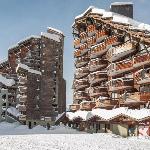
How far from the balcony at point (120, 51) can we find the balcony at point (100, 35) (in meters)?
5.61

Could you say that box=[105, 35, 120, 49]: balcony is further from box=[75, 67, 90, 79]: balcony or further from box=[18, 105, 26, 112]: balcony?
box=[18, 105, 26, 112]: balcony

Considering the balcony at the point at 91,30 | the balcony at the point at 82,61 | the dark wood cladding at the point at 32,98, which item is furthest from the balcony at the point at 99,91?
the dark wood cladding at the point at 32,98

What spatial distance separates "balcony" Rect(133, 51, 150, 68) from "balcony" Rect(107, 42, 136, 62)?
3.81 metres

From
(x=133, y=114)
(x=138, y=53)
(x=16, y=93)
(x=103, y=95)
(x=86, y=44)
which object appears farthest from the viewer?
(x=16, y=93)

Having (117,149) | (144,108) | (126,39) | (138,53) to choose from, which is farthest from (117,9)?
(117,149)

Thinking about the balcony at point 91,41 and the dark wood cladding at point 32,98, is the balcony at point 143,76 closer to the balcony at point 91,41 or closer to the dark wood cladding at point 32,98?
the balcony at point 91,41

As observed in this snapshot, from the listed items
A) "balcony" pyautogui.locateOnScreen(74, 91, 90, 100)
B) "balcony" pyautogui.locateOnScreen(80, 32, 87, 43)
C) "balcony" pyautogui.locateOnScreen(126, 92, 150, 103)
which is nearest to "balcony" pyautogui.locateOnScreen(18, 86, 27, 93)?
"balcony" pyautogui.locateOnScreen(74, 91, 90, 100)

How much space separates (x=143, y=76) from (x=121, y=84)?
5898 mm

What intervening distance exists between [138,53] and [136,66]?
4190 millimetres

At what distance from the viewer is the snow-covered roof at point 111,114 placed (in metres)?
55.2

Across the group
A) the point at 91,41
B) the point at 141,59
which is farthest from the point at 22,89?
the point at 141,59

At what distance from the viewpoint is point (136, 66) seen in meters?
60.1

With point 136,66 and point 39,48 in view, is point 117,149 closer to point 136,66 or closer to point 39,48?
point 136,66

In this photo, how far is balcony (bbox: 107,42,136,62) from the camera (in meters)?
64.6
